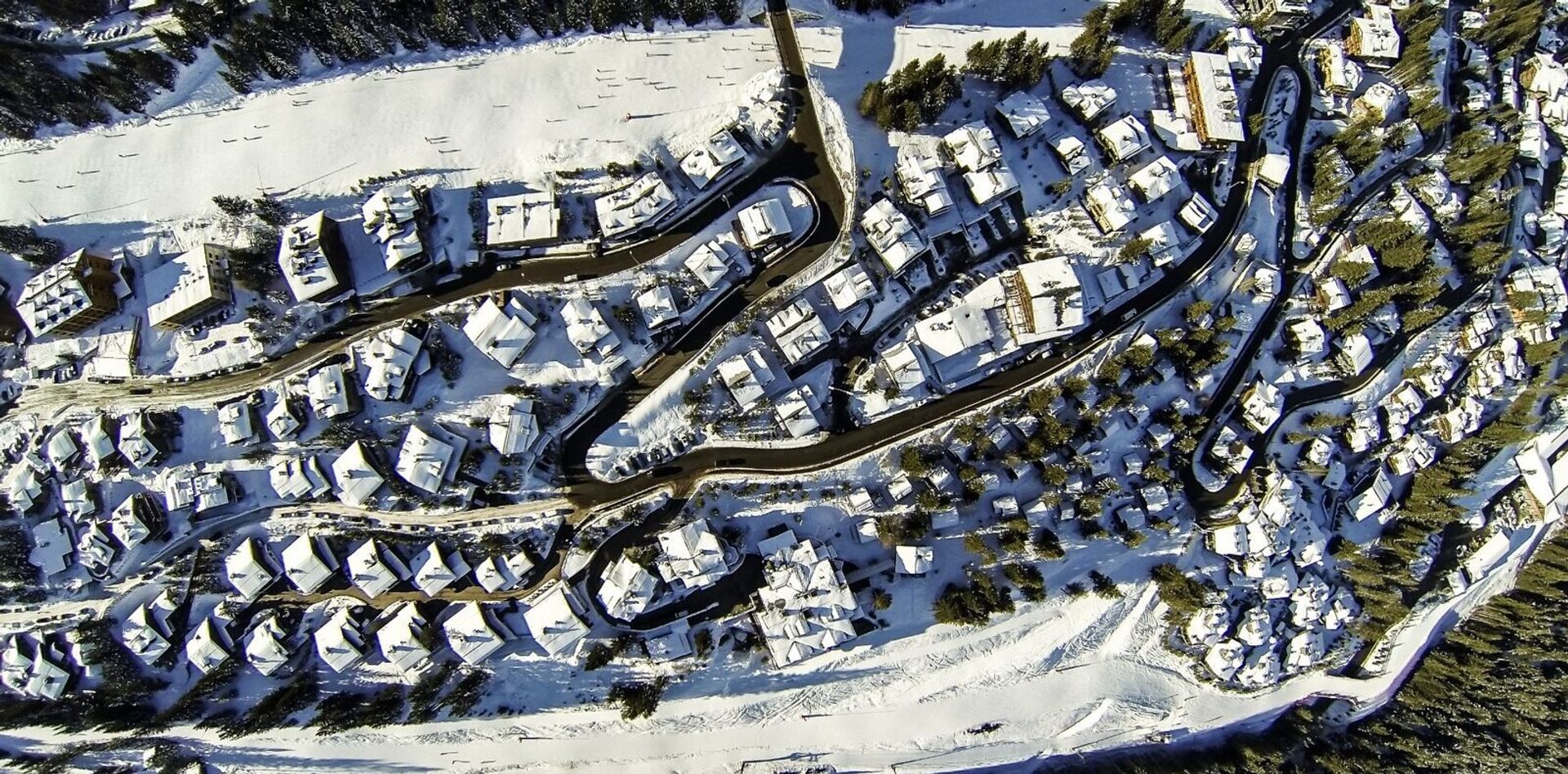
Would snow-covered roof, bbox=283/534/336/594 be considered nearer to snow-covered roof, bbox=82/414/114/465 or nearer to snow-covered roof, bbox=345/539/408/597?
snow-covered roof, bbox=345/539/408/597

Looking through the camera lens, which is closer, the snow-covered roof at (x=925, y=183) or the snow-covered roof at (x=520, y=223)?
the snow-covered roof at (x=520, y=223)

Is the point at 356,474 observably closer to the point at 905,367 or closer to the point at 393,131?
the point at 393,131

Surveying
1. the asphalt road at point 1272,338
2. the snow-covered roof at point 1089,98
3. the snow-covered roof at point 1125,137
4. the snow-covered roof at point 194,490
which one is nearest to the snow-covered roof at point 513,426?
the snow-covered roof at point 194,490

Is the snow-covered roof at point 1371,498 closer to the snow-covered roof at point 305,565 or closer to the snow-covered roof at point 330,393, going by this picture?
the snow-covered roof at point 330,393

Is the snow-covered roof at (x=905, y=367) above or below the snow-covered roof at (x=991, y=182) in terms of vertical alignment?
below

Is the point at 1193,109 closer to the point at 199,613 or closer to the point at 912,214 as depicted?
the point at 912,214

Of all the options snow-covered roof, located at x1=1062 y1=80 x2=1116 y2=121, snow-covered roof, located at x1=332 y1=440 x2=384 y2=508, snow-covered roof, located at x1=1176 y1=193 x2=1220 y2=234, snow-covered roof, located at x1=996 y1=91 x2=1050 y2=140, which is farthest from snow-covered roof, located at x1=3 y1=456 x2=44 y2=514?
snow-covered roof, located at x1=1176 y1=193 x2=1220 y2=234
